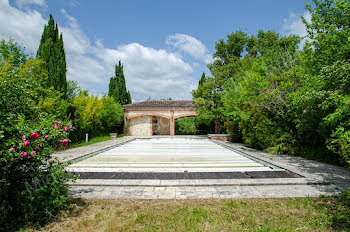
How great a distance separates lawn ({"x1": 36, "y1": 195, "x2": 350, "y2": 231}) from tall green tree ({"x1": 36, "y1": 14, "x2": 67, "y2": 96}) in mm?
9917

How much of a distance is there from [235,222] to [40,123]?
2.92m

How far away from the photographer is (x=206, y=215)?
291 centimetres

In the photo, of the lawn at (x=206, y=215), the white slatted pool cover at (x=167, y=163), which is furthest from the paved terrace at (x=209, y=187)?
the white slatted pool cover at (x=167, y=163)

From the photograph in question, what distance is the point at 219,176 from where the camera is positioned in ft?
16.1

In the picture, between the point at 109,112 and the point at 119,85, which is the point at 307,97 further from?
the point at 119,85

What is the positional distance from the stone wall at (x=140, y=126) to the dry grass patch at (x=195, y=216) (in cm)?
2022

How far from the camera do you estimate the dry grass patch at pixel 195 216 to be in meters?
2.63

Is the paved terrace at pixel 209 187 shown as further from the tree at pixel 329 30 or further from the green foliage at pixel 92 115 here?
the green foliage at pixel 92 115

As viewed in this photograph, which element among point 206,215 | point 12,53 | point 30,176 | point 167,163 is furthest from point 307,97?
point 12,53

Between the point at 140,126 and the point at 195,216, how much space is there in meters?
21.0

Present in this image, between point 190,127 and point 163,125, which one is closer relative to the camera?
point 190,127

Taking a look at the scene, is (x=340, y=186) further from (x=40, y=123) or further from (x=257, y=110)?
(x=257, y=110)

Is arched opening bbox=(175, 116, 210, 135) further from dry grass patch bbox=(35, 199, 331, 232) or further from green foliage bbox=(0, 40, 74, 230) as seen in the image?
green foliage bbox=(0, 40, 74, 230)

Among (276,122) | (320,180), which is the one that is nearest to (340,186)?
(320,180)
